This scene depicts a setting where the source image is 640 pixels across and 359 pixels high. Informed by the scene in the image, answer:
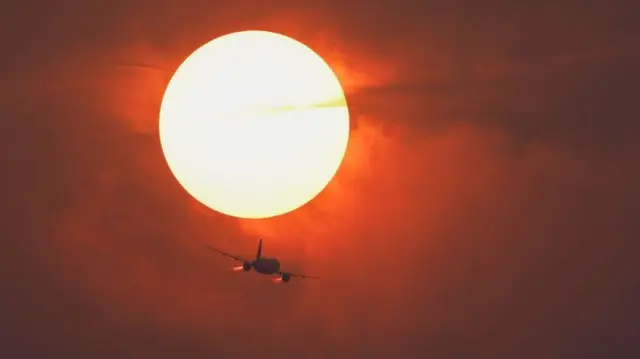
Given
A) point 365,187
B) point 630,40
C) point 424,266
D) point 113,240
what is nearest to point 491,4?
point 630,40

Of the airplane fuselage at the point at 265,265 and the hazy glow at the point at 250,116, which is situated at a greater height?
the hazy glow at the point at 250,116

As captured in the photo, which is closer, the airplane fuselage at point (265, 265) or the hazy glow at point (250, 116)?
the hazy glow at point (250, 116)

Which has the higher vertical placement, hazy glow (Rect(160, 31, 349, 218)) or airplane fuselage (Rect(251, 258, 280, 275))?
hazy glow (Rect(160, 31, 349, 218))

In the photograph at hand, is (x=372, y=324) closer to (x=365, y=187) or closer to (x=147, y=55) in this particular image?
(x=365, y=187)

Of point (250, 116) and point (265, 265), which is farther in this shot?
point (265, 265)

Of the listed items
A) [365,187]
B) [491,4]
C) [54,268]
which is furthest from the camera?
[54,268]

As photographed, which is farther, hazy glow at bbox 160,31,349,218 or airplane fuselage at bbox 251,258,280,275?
airplane fuselage at bbox 251,258,280,275

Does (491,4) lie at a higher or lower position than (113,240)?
higher

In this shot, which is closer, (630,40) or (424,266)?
(630,40)
